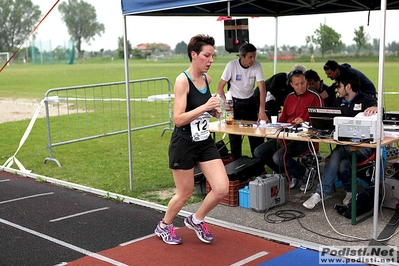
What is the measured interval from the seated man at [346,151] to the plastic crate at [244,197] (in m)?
0.63

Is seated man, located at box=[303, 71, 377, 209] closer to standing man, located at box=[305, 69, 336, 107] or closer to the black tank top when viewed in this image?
the black tank top

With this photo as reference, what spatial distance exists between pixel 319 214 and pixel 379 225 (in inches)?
25.0

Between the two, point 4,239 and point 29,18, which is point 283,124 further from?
point 29,18

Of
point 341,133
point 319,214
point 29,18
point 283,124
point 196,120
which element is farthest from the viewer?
point 29,18

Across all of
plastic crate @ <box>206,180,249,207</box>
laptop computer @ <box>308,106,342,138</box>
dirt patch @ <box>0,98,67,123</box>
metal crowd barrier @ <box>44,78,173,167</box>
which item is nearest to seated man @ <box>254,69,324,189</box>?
laptop computer @ <box>308,106,342,138</box>

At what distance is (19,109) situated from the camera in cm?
1766

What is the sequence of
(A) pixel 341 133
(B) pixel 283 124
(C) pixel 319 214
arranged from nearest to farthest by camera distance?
(A) pixel 341 133 < (C) pixel 319 214 < (B) pixel 283 124

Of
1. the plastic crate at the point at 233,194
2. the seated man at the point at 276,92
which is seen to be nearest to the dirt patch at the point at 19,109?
the seated man at the point at 276,92

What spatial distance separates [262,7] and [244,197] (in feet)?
12.5

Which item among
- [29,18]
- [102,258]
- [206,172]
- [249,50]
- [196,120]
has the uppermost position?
[29,18]

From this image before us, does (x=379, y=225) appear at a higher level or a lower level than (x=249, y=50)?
lower

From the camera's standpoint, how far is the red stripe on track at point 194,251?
14.4ft

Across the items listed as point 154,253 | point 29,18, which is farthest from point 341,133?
point 29,18

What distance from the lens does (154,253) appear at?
15.0ft
